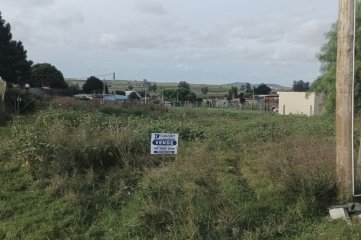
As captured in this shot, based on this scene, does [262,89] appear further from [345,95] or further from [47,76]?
[345,95]

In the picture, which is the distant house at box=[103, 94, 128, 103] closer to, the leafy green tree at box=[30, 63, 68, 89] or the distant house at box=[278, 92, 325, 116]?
the leafy green tree at box=[30, 63, 68, 89]

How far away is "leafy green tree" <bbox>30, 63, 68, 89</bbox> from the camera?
285ft

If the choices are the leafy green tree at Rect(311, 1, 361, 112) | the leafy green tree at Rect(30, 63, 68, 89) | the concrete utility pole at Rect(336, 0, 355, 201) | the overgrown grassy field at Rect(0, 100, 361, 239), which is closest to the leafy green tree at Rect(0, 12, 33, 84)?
the leafy green tree at Rect(30, 63, 68, 89)

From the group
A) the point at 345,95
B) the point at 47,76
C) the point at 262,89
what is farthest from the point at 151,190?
the point at 262,89

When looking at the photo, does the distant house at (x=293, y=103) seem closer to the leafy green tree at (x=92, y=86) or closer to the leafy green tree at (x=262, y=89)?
the leafy green tree at (x=92, y=86)

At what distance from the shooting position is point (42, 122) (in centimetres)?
1220

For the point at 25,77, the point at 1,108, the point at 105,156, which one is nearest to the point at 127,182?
the point at 105,156

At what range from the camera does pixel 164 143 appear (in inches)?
360

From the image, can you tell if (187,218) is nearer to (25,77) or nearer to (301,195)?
(301,195)

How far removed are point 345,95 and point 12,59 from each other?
5559 centimetres

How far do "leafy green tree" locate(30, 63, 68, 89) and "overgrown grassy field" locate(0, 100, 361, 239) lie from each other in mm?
78302

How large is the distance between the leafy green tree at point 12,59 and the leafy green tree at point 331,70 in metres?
38.9

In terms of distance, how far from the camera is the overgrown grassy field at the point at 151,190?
274 inches

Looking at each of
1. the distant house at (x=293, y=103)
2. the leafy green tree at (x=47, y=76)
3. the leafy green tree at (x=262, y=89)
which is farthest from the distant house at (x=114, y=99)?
the leafy green tree at (x=262, y=89)
